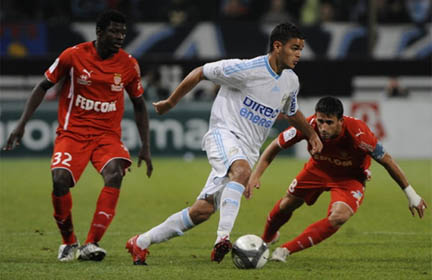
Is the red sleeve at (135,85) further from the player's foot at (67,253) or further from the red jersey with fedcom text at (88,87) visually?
the player's foot at (67,253)

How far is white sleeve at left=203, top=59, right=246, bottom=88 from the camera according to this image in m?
7.05

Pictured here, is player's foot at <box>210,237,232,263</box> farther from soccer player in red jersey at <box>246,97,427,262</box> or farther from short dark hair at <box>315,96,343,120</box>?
short dark hair at <box>315,96,343,120</box>

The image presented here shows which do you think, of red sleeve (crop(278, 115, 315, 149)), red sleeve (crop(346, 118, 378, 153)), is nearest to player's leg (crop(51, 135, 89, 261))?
red sleeve (crop(278, 115, 315, 149))

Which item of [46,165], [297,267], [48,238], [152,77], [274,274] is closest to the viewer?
[274,274]

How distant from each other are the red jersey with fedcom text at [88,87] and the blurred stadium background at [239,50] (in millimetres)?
10640

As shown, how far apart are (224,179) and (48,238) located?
2.68 metres

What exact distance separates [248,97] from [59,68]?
1.67 metres

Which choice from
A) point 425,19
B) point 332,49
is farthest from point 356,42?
point 425,19

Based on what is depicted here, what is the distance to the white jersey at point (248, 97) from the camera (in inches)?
279

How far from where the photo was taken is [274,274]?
6.71 m

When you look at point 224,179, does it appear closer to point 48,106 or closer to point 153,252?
point 153,252

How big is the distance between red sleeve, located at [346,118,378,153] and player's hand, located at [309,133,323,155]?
333mm

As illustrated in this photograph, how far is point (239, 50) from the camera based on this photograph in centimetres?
2164

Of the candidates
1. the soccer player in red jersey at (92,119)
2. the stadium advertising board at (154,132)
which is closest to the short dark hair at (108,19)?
the soccer player in red jersey at (92,119)
